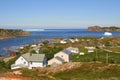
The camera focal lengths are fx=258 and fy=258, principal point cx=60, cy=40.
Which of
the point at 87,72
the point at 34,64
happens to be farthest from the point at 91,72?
the point at 34,64

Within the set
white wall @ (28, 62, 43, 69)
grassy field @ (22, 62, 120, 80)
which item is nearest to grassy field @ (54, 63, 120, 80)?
grassy field @ (22, 62, 120, 80)

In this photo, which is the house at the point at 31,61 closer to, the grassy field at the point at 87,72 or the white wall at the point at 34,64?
the white wall at the point at 34,64

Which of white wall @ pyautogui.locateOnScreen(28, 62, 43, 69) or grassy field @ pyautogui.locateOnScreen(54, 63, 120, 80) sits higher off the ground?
grassy field @ pyautogui.locateOnScreen(54, 63, 120, 80)

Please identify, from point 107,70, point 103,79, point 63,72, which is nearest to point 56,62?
point 63,72

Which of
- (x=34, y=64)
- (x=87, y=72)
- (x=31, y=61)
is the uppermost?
(x=87, y=72)

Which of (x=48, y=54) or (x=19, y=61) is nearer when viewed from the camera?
(x=19, y=61)

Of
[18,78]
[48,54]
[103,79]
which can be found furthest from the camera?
[48,54]

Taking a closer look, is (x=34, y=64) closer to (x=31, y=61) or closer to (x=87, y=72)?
(x=31, y=61)

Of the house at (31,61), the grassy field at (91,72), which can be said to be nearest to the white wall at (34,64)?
the house at (31,61)

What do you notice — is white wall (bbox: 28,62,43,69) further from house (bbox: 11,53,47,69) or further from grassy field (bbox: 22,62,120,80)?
grassy field (bbox: 22,62,120,80)

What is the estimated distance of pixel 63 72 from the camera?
2234 inches

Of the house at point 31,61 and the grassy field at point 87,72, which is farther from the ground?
the grassy field at point 87,72

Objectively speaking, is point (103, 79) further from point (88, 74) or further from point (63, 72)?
point (63, 72)

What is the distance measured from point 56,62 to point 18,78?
135 feet
